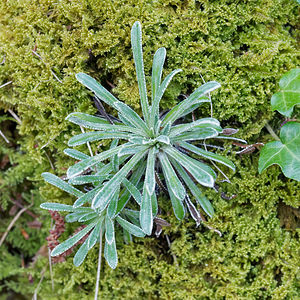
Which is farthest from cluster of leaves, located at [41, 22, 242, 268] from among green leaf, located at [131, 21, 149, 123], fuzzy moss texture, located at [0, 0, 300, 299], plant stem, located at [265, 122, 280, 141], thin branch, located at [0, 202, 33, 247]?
thin branch, located at [0, 202, 33, 247]

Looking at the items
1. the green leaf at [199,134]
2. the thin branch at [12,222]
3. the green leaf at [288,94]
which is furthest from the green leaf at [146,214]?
the thin branch at [12,222]

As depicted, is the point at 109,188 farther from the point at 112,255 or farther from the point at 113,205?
the point at 112,255

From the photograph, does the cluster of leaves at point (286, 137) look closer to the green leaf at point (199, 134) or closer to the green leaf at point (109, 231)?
the green leaf at point (199, 134)

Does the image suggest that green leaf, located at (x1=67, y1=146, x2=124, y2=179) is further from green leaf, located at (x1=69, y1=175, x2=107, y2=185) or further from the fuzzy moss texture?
the fuzzy moss texture

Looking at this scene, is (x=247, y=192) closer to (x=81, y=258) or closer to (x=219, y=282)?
(x=219, y=282)

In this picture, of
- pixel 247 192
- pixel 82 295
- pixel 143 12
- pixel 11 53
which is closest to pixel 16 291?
pixel 82 295

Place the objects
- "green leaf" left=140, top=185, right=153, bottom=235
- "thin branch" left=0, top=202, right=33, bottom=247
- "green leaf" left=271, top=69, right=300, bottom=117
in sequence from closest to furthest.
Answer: "green leaf" left=140, top=185, right=153, bottom=235 → "green leaf" left=271, top=69, right=300, bottom=117 → "thin branch" left=0, top=202, right=33, bottom=247

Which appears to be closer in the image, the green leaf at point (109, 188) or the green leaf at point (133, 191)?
the green leaf at point (109, 188)
